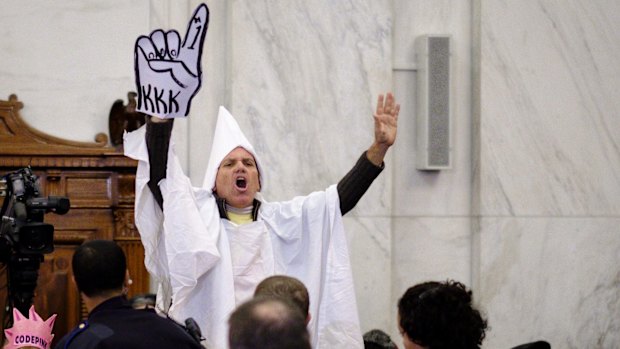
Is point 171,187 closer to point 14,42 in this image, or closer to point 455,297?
point 455,297

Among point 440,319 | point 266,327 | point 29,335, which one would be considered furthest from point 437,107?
point 266,327

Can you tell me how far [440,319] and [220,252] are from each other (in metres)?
1.80

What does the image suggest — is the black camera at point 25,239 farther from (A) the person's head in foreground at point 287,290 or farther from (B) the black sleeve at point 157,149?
(A) the person's head in foreground at point 287,290

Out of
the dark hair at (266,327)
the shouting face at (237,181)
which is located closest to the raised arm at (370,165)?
the shouting face at (237,181)

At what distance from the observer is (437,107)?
26.3 feet

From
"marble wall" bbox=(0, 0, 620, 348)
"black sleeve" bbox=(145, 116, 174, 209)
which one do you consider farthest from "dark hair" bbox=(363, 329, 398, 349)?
"marble wall" bbox=(0, 0, 620, 348)

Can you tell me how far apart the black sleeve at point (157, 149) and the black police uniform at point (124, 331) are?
1.40 m

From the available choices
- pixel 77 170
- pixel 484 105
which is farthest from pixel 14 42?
pixel 484 105

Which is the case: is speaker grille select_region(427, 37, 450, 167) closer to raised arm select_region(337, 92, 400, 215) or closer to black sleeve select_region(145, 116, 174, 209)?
raised arm select_region(337, 92, 400, 215)

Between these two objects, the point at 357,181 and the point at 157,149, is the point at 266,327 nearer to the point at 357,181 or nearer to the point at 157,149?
the point at 157,149

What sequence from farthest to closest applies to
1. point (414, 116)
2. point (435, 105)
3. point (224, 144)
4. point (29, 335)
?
1. point (414, 116)
2. point (435, 105)
3. point (224, 144)
4. point (29, 335)

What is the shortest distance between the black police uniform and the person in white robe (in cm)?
141

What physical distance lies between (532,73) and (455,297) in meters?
4.43

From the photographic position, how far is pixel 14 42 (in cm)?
792
